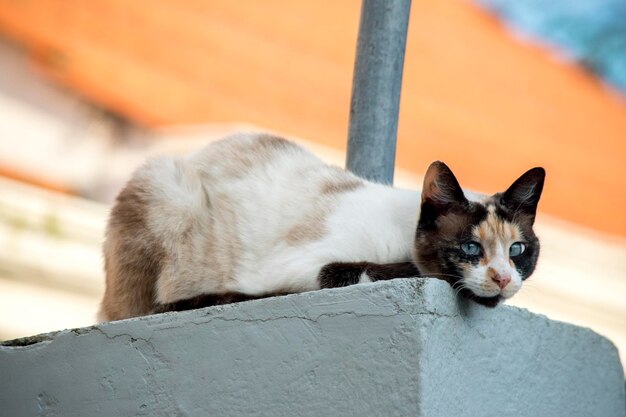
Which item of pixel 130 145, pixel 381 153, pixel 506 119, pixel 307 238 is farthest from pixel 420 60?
pixel 307 238

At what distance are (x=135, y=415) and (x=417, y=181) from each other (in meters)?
4.03

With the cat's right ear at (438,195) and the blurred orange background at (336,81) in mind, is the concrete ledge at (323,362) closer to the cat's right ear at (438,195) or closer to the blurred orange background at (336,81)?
the cat's right ear at (438,195)

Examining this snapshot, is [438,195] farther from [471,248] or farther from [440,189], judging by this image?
[471,248]

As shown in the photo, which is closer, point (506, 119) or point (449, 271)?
point (449, 271)

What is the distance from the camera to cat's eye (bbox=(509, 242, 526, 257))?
7.34 ft

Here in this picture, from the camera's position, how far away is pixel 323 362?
193 cm

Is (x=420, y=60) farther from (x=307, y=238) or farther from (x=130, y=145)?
(x=307, y=238)

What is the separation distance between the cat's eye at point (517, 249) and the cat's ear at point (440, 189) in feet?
0.59

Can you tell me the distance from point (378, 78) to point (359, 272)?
811 millimetres

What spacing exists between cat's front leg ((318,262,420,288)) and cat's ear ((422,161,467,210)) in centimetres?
19

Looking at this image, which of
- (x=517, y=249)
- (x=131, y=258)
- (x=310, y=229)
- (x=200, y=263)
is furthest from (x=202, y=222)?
(x=517, y=249)

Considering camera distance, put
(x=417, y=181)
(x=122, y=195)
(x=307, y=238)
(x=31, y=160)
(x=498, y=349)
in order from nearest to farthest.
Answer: (x=498, y=349)
(x=307, y=238)
(x=122, y=195)
(x=31, y=160)
(x=417, y=181)

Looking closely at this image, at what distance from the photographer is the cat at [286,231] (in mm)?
2213

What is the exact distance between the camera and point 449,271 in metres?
2.17
